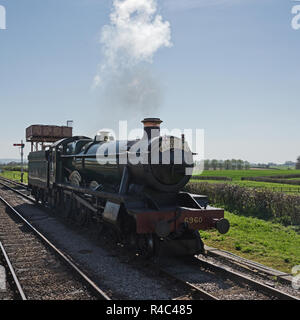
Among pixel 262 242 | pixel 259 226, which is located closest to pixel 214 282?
pixel 262 242

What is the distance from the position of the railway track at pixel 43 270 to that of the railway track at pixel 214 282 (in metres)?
1.76

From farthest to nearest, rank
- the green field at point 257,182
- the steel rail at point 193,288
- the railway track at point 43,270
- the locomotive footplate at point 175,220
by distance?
the green field at point 257,182
the locomotive footplate at point 175,220
the railway track at point 43,270
the steel rail at point 193,288

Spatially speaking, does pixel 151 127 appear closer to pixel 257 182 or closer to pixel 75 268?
pixel 75 268

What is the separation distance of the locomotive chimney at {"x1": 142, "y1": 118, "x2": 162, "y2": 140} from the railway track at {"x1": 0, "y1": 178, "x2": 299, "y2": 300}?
3.24 metres

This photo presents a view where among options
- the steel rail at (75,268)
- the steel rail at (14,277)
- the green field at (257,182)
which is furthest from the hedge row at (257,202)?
the steel rail at (14,277)

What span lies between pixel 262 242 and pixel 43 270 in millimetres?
6335

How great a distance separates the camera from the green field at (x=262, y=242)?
8.91 meters

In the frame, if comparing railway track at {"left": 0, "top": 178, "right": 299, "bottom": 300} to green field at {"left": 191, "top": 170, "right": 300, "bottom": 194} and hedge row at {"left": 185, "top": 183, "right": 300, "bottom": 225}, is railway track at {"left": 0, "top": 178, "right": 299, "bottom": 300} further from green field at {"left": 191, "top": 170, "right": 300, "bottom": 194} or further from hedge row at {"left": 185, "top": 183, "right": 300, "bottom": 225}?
green field at {"left": 191, "top": 170, "right": 300, "bottom": 194}

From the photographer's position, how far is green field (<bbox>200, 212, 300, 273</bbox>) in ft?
29.2

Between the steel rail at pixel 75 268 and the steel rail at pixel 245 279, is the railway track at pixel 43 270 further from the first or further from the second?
the steel rail at pixel 245 279

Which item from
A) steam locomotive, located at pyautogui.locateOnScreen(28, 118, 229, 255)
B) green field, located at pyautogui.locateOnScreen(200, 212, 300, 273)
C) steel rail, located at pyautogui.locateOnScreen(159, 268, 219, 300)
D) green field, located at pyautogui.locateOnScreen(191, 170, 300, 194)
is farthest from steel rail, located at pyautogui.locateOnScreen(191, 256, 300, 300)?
green field, located at pyautogui.locateOnScreen(191, 170, 300, 194)

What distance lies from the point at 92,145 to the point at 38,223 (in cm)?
412

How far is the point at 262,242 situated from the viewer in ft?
34.7

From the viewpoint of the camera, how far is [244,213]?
15961 millimetres
